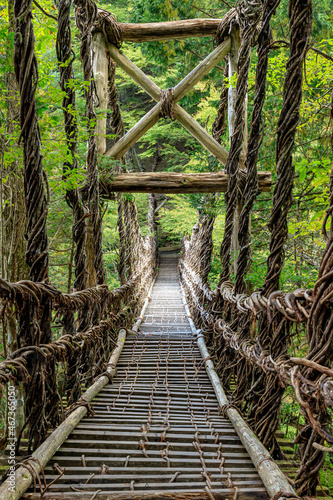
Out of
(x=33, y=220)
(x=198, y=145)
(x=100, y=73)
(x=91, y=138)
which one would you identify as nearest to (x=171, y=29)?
(x=100, y=73)

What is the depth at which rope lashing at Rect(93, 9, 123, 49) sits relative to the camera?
400 cm

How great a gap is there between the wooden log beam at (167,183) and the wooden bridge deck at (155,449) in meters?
2.10

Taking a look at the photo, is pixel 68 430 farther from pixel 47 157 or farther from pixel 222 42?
pixel 222 42

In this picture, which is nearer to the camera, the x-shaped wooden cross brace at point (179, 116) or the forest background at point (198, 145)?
the forest background at point (198, 145)

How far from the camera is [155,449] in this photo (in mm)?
1546

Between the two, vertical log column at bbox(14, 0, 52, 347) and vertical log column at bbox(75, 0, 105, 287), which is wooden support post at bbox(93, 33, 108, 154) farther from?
vertical log column at bbox(14, 0, 52, 347)

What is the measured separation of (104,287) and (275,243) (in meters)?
1.66

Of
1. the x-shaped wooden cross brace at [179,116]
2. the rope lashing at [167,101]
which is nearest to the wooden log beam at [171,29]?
the x-shaped wooden cross brace at [179,116]

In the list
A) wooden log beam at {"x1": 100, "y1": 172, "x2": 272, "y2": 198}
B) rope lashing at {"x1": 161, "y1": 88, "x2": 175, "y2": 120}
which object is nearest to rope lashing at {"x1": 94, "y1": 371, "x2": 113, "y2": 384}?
wooden log beam at {"x1": 100, "y1": 172, "x2": 272, "y2": 198}

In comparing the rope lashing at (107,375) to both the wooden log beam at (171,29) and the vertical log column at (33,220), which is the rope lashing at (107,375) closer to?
the vertical log column at (33,220)

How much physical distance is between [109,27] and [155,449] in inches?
172

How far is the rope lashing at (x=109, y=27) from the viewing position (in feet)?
13.1

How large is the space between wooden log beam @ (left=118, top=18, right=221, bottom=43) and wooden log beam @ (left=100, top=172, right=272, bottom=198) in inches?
67.8

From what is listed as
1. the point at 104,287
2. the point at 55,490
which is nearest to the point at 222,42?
the point at 104,287
